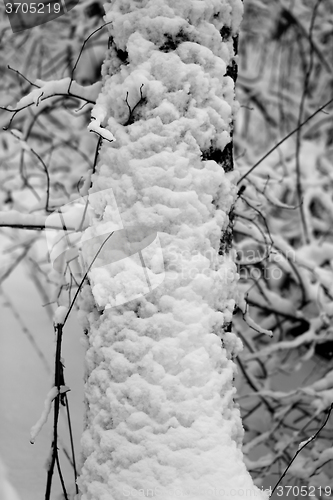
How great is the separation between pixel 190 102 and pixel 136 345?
58 cm

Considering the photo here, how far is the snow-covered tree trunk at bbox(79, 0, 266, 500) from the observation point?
93 centimetres

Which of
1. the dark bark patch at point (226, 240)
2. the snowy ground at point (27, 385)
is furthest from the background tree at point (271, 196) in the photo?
the dark bark patch at point (226, 240)

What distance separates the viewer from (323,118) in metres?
3.62

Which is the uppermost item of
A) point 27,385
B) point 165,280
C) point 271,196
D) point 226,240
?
point 271,196

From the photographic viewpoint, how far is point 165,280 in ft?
Result: 3.22

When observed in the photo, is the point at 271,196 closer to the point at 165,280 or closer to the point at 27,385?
the point at 165,280

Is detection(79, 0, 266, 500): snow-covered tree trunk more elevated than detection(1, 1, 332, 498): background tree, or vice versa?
detection(1, 1, 332, 498): background tree

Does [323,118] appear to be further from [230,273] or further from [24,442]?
[24,442]

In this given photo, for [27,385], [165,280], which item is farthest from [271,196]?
[27,385]

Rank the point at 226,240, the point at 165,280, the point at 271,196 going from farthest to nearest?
the point at 271,196
the point at 226,240
the point at 165,280

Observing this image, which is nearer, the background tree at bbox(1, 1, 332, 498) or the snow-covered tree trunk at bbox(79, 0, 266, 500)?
the snow-covered tree trunk at bbox(79, 0, 266, 500)

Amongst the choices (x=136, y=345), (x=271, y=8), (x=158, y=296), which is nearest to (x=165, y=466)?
(x=136, y=345)

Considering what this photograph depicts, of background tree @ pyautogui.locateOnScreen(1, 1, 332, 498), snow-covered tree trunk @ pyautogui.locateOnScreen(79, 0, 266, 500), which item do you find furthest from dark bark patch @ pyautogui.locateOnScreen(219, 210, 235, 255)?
background tree @ pyautogui.locateOnScreen(1, 1, 332, 498)

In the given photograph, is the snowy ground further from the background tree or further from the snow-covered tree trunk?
the snow-covered tree trunk
